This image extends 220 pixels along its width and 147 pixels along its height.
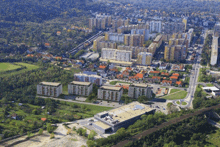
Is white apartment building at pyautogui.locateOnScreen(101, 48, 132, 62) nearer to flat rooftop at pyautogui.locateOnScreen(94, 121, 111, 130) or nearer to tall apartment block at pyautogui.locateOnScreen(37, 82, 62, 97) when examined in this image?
tall apartment block at pyautogui.locateOnScreen(37, 82, 62, 97)

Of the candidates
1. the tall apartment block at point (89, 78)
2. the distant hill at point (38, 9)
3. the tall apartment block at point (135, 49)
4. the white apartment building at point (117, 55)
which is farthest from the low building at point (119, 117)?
the distant hill at point (38, 9)

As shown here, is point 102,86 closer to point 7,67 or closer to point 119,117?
point 119,117

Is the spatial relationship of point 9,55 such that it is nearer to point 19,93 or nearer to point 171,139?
point 19,93

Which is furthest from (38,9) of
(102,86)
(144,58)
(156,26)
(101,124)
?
(101,124)

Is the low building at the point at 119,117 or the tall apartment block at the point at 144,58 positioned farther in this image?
the tall apartment block at the point at 144,58

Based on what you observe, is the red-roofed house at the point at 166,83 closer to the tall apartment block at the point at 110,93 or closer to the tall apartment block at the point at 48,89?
the tall apartment block at the point at 110,93
